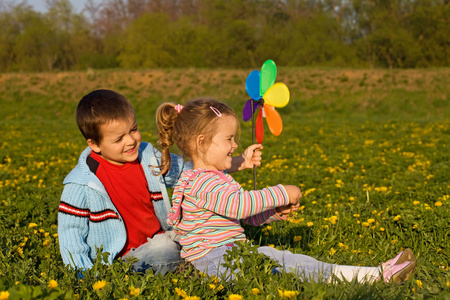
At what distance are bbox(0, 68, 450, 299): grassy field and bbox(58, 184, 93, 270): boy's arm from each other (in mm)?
130

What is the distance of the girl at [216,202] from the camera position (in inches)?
97.0

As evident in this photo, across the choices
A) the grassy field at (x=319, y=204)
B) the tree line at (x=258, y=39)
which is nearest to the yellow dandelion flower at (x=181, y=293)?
the grassy field at (x=319, y=204)

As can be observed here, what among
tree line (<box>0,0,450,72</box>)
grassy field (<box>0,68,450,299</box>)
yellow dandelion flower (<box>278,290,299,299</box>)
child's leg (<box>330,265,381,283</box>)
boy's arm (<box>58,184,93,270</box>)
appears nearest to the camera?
yellow dandelion flower (<box>278,290,299,299</box>)

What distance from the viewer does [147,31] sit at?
38.5m

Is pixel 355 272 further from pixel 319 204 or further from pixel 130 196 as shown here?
pixel 319 204

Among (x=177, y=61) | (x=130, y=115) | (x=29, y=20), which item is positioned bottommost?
(x=130, y=115)

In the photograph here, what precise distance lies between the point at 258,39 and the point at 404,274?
3770 cm

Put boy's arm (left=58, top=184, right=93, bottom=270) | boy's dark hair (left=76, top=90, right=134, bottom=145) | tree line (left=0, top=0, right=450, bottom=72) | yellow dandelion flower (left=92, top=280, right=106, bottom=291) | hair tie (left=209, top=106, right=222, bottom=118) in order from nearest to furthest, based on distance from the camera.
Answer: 1. yellow dandelion flower (left=92, top=280, right=106, bottom=291)
2. hair tie (left=209, top=106, right=222, bottom=118)
3. boy's arm (left=58, top=184, right=93, bottom=270)
4. boy's dark hair (left=76, top=90, right=134, bottom=145)
5. tree line (left=0, top=0, right=450, bottom=72)

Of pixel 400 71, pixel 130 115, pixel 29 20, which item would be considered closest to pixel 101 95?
pixel 130 115

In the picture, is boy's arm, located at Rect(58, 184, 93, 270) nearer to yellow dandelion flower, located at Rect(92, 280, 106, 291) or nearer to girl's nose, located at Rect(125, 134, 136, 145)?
girl's nose, located at Rect(125, 134, 136, 145)

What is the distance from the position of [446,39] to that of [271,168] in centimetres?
2952

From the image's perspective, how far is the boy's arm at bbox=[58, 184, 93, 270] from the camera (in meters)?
2.73

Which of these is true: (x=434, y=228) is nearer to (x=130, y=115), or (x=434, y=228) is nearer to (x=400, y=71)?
(x=130, y=115)

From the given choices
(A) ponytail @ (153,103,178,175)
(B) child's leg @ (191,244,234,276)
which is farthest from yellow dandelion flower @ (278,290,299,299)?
(A) ponytail @ (153,103,178,175)
